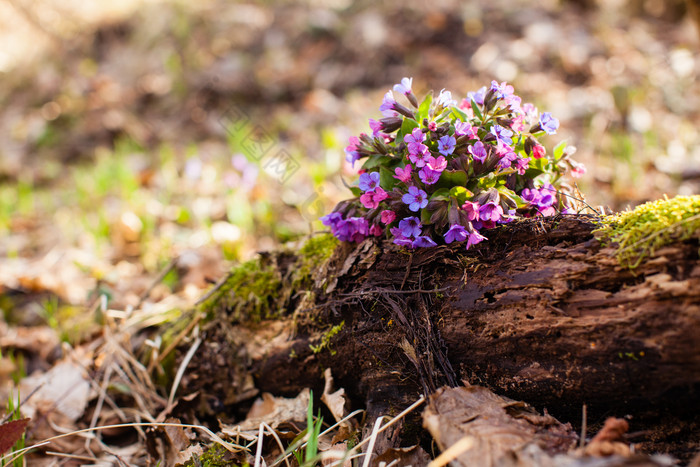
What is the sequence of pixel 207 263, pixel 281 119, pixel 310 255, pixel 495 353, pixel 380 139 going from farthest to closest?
pixel 281 119, pixel 207 263, pixel 310 255, pixel 380 139, pixel 495 353

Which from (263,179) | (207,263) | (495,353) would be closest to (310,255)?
(495,353)

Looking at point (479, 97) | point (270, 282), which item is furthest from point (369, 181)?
point (270, 282)

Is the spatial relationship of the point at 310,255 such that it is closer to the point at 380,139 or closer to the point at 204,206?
the point at 380,139

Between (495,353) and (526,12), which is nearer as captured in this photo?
(495,353)

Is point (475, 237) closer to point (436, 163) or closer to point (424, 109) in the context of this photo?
point (436, 163)

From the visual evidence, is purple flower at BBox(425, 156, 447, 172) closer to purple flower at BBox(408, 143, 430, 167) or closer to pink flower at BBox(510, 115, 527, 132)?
purple flower at BBox(408, 143, 430, 167)

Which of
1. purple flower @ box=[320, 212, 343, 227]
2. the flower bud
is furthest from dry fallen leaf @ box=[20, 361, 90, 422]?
the flower bud
